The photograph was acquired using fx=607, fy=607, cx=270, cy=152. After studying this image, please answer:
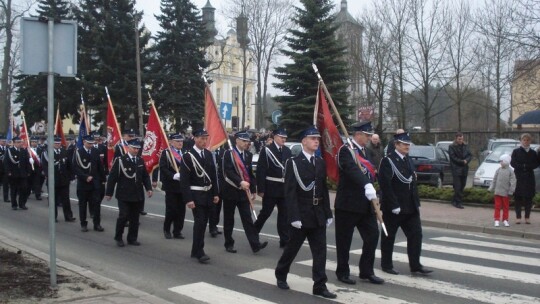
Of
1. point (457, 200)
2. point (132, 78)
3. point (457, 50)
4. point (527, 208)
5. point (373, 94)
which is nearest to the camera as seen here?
point (527, 208)

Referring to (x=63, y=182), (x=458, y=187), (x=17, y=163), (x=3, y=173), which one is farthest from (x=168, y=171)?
(x=3, y=173)

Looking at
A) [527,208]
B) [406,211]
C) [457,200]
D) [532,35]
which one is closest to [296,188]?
[406,211]

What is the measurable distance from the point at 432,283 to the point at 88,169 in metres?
7.95

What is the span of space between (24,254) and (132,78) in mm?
33461

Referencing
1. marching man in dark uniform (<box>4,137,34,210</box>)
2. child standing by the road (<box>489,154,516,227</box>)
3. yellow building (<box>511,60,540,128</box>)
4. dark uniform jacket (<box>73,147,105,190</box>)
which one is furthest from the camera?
yellow building (<box>511,60,540,128</box>)

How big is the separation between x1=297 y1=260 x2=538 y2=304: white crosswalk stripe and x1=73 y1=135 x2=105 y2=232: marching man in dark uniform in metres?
6.35

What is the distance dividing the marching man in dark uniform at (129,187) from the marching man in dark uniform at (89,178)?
1626mm

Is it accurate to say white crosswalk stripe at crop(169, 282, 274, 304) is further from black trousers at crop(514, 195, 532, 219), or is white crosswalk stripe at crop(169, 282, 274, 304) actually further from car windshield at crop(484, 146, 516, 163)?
car windshield at crop(484, 146, 516, 163)

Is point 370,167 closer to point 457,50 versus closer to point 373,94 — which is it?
point 457,50

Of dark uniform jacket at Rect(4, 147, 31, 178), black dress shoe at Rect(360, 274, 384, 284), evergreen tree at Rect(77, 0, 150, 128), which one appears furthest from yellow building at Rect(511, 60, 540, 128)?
evergreen tree at Rect(77, 0, 150, 128)

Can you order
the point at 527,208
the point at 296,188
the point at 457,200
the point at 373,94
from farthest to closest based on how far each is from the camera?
the point at 373,94 → the point at 457,200 → the point at 527,208 → the point at 296,188

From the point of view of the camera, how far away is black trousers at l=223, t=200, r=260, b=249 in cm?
995

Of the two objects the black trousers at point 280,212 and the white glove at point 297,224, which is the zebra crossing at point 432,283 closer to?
the white glove at point 297,224

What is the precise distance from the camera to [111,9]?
4291 centimetres
